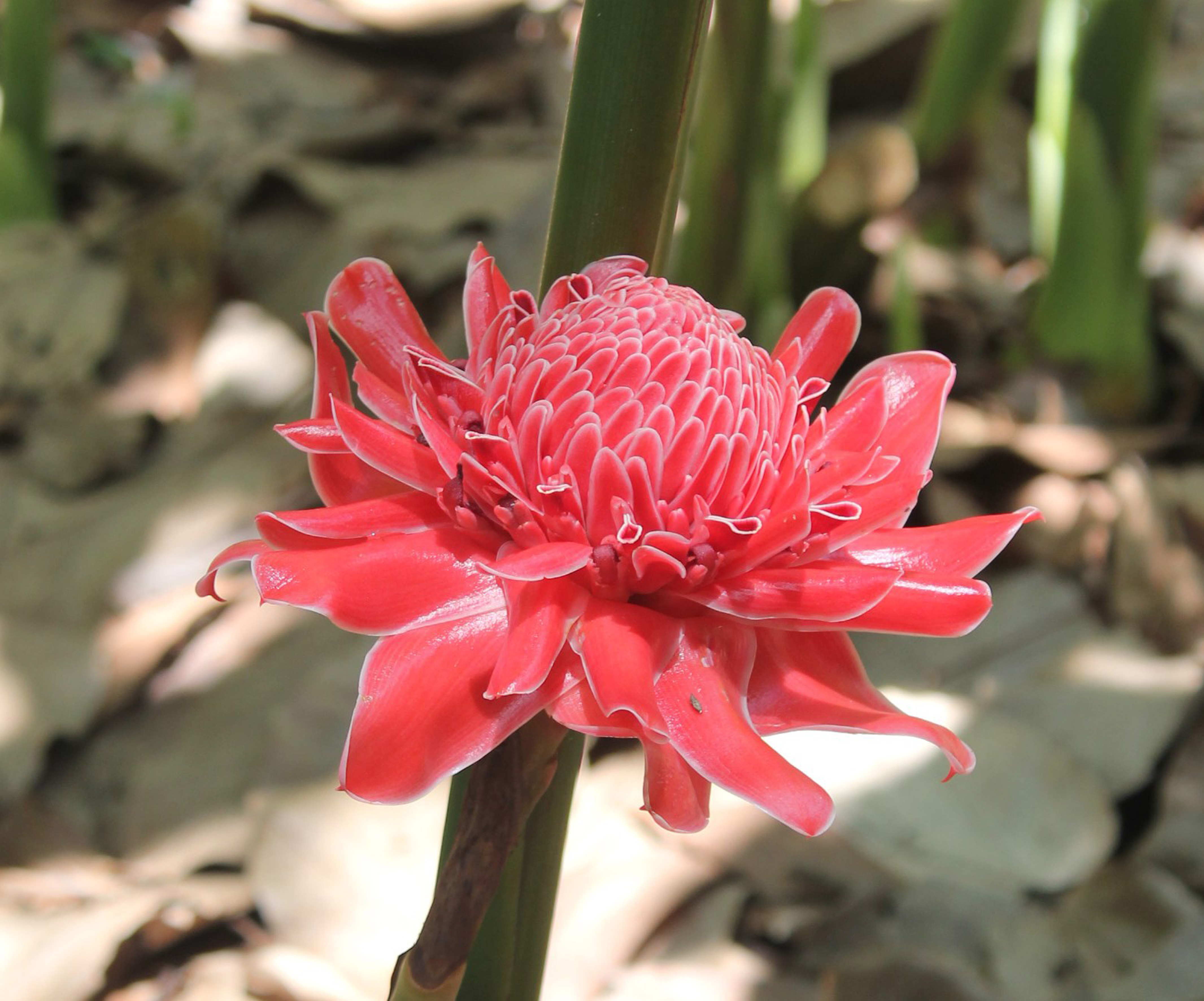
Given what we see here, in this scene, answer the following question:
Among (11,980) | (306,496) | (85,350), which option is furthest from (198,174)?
(11,980)

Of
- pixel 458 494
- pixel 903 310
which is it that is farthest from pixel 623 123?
pixel 903 310

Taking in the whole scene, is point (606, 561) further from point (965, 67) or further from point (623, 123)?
point (965, 67)

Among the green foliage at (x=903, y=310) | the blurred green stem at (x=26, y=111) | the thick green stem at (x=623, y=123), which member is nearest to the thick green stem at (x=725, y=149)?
the green foliage at (x=903, y=310)

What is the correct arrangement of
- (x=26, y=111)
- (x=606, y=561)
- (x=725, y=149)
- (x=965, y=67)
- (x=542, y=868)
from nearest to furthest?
(x=606, y=561) → (x=542, y=868) → (x=725, y=149) → (x=965, y=67) → (x=26, y=111)

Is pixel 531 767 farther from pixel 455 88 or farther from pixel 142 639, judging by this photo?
pixel 455 88

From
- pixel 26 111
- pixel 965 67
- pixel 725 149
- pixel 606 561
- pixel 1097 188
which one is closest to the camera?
pixel 606 561

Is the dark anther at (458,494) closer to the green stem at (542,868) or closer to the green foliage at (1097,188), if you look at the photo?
the green stem at (542,868)

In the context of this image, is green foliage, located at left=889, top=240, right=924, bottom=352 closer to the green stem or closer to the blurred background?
the blurred background
